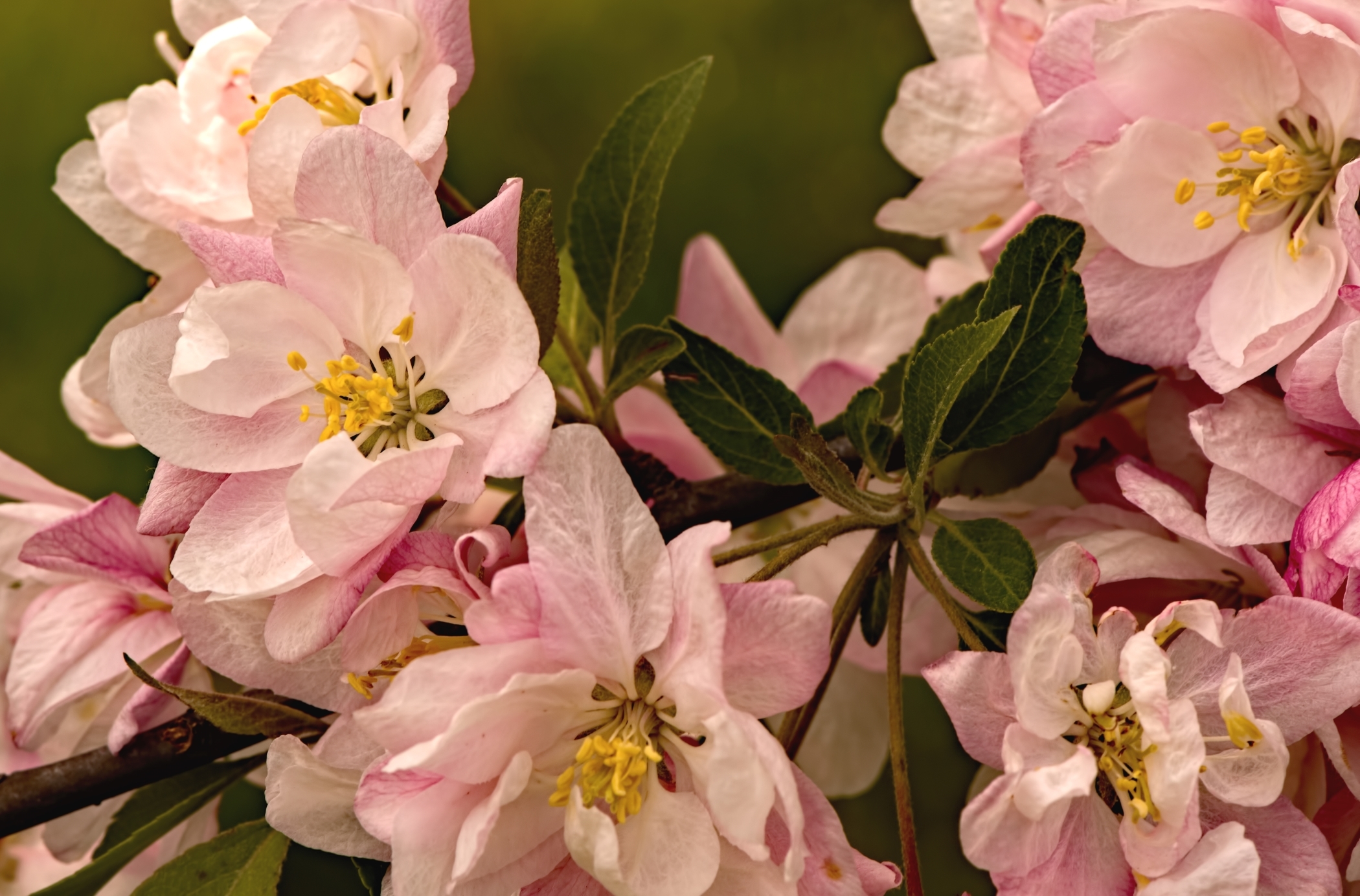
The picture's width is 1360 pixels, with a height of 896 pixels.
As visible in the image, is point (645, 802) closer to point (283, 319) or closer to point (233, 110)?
point (283, 319)

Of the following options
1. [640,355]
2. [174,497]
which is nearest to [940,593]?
[640,355]

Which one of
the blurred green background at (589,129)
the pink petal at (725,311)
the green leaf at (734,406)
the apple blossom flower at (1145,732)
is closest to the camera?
the apple blossom flower at (1145,732)

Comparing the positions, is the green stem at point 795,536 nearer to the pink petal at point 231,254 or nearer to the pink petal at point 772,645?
the pink petal at point 772,645

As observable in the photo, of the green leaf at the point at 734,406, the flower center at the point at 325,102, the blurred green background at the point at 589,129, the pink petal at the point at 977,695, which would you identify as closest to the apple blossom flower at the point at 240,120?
the flower center at the point at 325,102

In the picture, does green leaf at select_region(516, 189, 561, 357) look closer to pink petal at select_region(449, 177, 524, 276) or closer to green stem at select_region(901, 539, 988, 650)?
pink petal at select_region(449, 177, 524, 276)

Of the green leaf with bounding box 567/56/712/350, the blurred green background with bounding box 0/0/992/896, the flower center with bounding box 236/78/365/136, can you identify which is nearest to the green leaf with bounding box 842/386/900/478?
the green leaf with bounding box 567/56/712/350

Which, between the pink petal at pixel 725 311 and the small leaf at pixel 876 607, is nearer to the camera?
the small leaf at pixel 876 607
